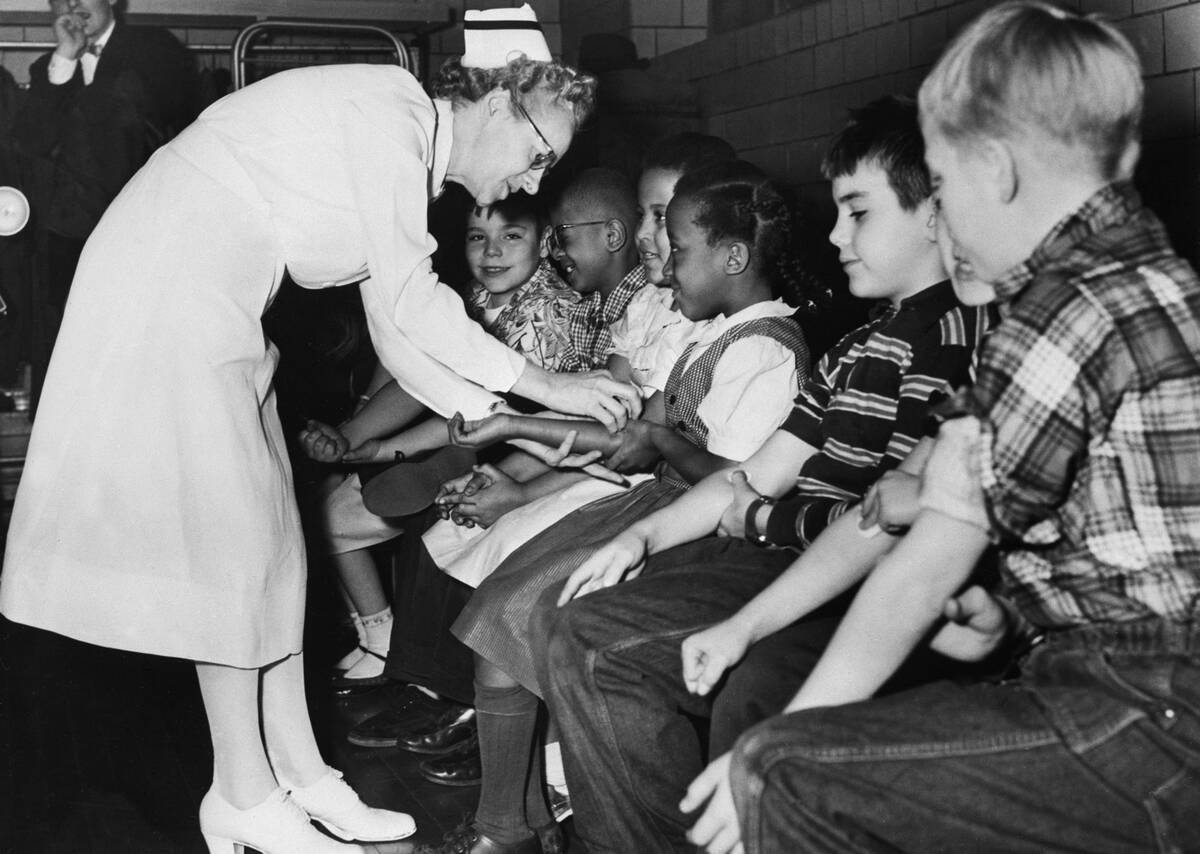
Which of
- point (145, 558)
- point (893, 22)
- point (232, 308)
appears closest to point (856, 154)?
point (232, 308)

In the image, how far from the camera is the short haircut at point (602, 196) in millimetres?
3244

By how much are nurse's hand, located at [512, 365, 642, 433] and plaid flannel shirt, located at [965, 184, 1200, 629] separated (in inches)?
47.8

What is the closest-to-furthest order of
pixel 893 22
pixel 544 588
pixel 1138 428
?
pixel 1138 428, pixel 544 588, pixel 893 22

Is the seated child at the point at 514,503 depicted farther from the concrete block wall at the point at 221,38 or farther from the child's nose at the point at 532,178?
the concrete block wall at the point at 221,38

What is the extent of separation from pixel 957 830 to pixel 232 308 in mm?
1593

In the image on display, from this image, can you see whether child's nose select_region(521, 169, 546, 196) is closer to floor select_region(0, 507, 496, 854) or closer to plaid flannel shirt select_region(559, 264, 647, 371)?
plaid flannel shirt select_region(559, 264, 647, 371)

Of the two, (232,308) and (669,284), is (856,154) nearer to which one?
(669,284)

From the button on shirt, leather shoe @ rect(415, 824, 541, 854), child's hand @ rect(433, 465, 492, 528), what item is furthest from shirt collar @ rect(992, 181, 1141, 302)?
the button on shirt

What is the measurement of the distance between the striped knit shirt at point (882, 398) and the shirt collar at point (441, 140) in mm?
965

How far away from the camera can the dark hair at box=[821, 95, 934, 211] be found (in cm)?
202

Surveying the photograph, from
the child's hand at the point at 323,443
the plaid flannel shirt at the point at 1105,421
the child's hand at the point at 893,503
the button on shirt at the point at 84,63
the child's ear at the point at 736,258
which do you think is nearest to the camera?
the plaid flannel shirt at the point at 1105,421

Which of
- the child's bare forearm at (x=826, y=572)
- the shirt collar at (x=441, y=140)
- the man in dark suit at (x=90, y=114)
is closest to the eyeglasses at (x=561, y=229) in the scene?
the shirt collar at (x=441, y=140)

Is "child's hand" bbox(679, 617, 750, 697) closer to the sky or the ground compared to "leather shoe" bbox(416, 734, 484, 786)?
closer to the sky

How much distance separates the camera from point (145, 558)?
2.33 meters
